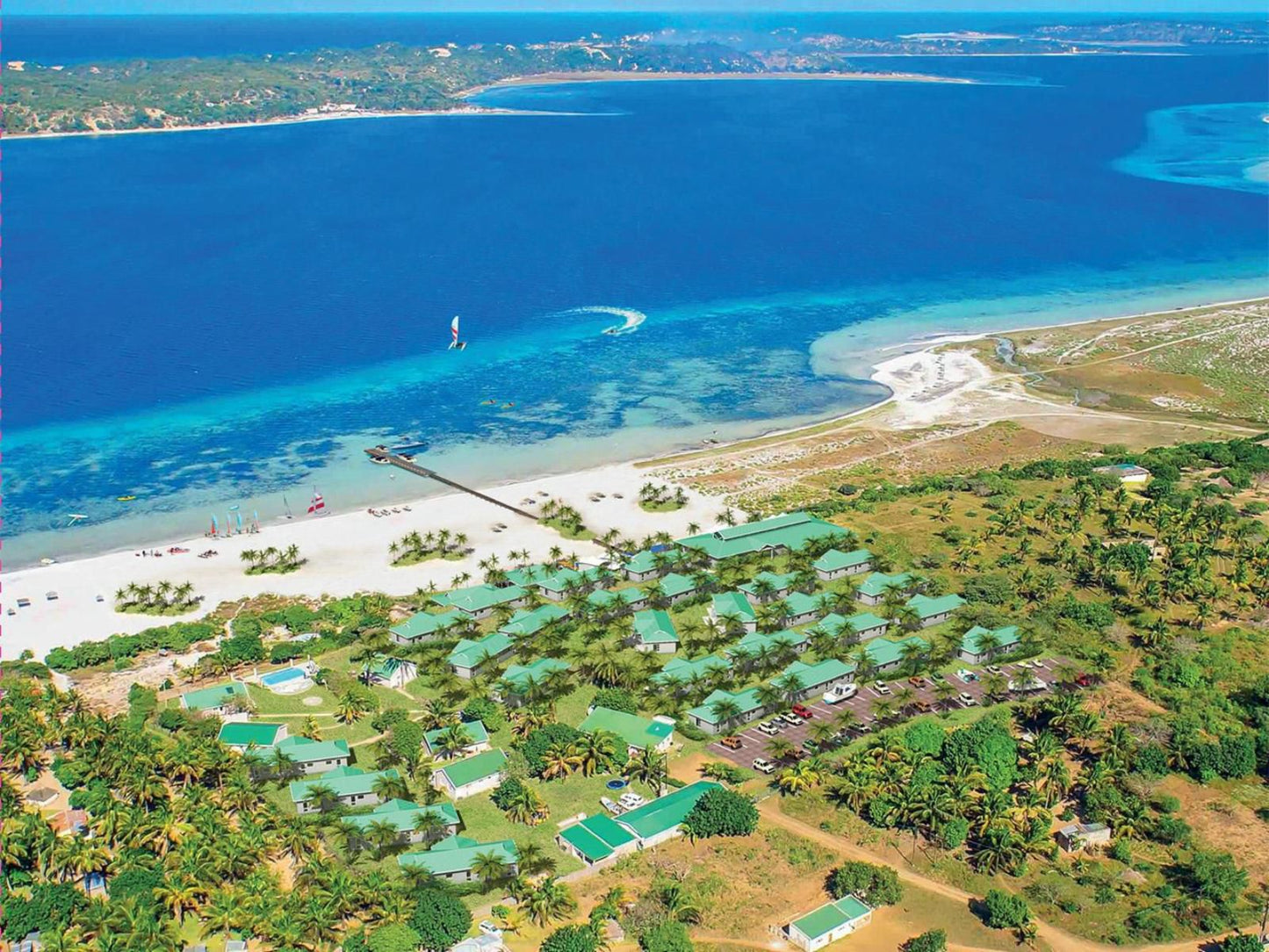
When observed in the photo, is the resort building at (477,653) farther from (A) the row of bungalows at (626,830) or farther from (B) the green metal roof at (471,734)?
(A) the row of bungalows at (626,830)

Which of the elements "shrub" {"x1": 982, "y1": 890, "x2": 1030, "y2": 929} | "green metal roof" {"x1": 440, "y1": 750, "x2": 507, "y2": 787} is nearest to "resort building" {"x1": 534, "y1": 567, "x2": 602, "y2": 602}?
"green metal roof" {"x1": 440, "y1": 750, "x2": 507, "y2": 787}

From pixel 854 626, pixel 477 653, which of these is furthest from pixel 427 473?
pixel 854 626

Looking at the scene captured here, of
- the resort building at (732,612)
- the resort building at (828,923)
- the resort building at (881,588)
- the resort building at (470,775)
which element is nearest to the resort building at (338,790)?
the resort building at (470,775)

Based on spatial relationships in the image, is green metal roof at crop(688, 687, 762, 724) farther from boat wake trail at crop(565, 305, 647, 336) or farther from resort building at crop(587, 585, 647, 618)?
boat wake trail at crop(565, 305, 647, 336)

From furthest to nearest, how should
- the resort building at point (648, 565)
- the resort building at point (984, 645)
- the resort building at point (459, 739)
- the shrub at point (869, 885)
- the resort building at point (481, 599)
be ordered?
the resort building at point (648, 565) < the resort building at point (481, 599) < the resort building at point (984, 645) < the resort building at point (459, 739) < the shrub at point (869, 885)

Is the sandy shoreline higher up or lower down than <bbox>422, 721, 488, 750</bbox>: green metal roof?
lower down

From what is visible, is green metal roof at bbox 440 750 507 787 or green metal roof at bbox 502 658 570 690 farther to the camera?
green metal roof at bbox 502 658 570 690

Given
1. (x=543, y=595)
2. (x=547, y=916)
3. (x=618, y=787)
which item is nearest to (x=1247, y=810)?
(x=618, y=787)
